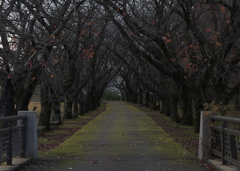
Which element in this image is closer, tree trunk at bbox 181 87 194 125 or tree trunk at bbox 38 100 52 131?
tree trunk at bbox 38 100 52 131

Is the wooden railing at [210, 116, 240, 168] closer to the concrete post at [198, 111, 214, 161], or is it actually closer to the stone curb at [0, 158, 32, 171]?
the concrete post at [198, 111, 214, 161]

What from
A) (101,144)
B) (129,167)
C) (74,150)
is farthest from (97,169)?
(101,144)

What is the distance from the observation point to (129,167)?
377 inches

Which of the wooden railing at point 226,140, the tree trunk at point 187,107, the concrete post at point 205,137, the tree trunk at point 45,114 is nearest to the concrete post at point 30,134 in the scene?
the concrete post at point 205,137

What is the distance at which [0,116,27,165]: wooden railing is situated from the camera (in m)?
8.47

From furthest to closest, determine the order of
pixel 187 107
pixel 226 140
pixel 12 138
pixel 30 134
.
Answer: pixel 187 107 → pixel 30 134 → pixel 12 138 → pixel 226 140

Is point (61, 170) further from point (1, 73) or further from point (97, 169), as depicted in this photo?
point (1, 73)

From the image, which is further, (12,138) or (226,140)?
(12,138)

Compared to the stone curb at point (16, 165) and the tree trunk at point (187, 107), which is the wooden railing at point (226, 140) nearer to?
the stone curb at point (16, 165)

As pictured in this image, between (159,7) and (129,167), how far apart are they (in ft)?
31.7

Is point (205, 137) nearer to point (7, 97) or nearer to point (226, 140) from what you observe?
point (226, 140)

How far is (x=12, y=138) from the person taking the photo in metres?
9.36

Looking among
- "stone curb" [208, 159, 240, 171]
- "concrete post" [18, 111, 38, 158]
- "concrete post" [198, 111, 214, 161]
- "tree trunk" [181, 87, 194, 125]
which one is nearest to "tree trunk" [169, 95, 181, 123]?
"tree trunk" [181, 87, 194, 125]

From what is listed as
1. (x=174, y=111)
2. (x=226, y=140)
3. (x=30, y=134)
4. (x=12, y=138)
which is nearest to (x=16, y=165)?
(x=12, y=138)
